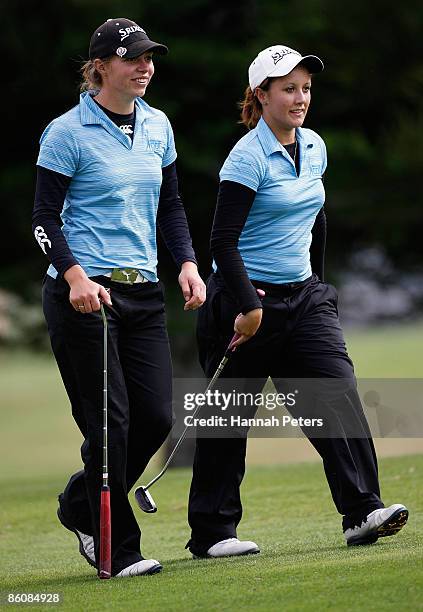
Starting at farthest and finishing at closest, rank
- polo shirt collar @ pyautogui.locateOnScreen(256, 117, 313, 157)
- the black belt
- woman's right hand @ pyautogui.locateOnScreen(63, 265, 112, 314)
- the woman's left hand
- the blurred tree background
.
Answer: the blurred tree background → the black belt → polo shirt collar @ pyautogui.locateOnScreen(256, 117, 313, 157) → the woman's left hand → woman's right hand @ pyautogui.locateOnScreen(63, 265, 112, 314)

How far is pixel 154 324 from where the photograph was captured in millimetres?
6051

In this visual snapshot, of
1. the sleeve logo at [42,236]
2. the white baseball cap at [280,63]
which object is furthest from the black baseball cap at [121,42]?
the sleeve logo at [42,236]

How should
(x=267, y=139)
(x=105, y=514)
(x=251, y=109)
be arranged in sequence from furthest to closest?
(x=251, y=109) → (x=267, y=139) → (x=105, y=514)

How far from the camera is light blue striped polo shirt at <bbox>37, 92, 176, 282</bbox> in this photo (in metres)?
5.86

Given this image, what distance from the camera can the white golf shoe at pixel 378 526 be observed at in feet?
19.7

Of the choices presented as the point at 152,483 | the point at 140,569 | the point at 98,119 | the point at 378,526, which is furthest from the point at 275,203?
the point at 140,569

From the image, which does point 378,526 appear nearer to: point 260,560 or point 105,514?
point 260,560

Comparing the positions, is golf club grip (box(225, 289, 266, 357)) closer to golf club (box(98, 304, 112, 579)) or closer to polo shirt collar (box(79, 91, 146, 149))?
golf club (box(98, 304, 112, 579))

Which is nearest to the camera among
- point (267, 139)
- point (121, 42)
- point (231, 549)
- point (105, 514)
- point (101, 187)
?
point (105, 514)

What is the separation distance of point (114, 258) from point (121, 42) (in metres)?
0.92

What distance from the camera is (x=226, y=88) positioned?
13758mm

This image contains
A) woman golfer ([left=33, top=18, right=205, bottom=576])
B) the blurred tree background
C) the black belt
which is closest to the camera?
woman golfer ([left=33, top=18, right=205, bottom=576])

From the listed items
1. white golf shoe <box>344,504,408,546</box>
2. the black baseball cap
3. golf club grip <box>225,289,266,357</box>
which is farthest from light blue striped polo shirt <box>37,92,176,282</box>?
white golf shoe <box>344,504,408,546</box>

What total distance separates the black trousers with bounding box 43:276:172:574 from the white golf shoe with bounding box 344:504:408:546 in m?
0.94
